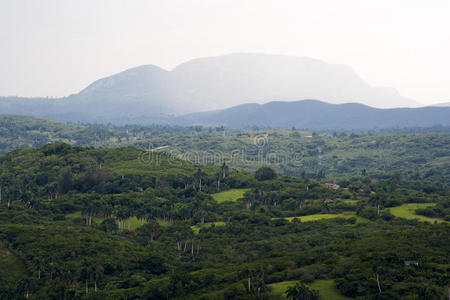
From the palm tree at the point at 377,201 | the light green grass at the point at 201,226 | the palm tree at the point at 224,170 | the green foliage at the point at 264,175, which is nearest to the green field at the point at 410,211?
the palm tree at the point at 377,201

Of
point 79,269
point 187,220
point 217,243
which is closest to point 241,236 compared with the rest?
point 217,243

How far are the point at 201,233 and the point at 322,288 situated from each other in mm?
30179

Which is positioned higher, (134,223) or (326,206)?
(326,206)

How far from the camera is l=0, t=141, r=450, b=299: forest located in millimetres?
45875

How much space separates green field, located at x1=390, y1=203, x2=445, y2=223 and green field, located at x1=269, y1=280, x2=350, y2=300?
3329 centimetres

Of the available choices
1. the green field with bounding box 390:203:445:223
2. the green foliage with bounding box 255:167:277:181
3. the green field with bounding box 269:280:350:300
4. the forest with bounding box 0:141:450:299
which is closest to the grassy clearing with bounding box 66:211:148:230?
the forest with bounding box 0:141:450:299

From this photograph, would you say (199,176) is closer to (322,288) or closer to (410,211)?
(410,211)

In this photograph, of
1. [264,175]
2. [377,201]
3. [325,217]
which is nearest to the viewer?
[325,217]

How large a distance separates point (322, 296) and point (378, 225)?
29.6 meters

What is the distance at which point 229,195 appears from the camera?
320 feet

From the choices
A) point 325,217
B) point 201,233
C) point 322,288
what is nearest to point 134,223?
point 201,233

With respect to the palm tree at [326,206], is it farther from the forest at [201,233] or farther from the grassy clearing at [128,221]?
the grassy clearing at [128,221]

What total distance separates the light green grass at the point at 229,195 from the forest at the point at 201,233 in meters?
0.23

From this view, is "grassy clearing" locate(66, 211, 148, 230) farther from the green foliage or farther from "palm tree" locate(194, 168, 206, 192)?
the green foliage
